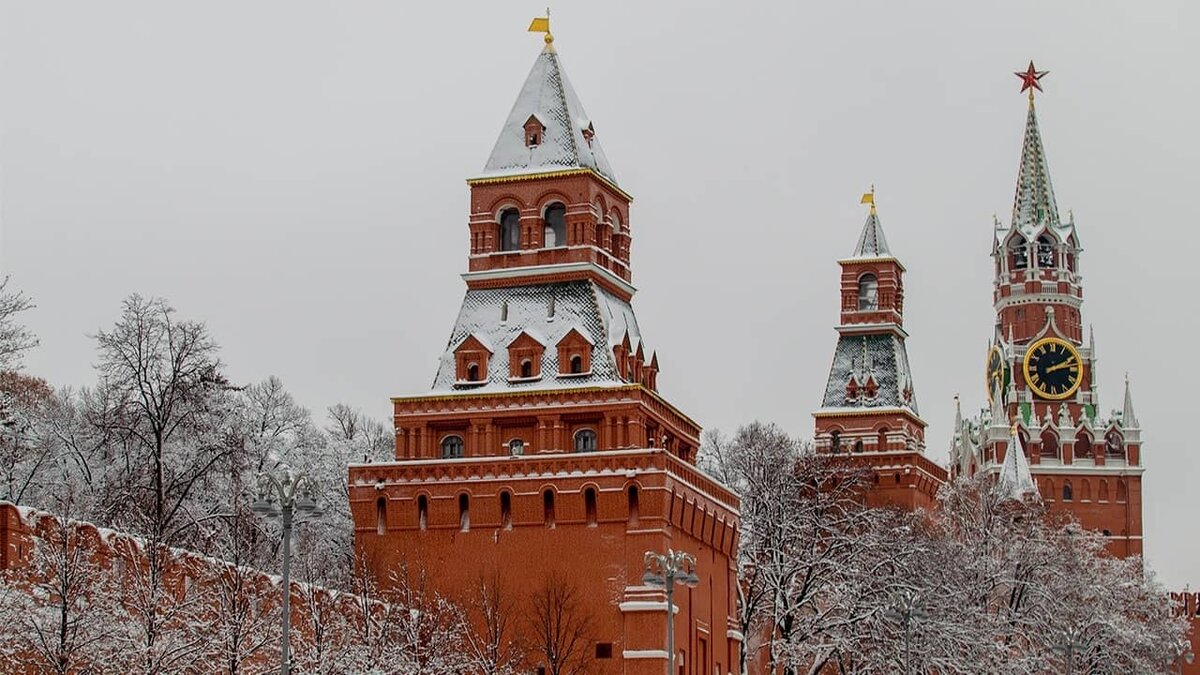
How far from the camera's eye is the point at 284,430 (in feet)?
289

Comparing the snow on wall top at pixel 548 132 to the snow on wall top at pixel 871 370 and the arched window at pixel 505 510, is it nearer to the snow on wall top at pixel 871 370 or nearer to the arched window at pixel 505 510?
the arched window at pixel 505 510

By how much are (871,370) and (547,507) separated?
135 ft

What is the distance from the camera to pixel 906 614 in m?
59.8

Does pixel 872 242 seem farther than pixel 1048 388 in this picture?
No

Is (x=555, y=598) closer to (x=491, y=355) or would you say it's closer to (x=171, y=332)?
(x=491, y=355)

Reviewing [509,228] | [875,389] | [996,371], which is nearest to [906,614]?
[509,228]

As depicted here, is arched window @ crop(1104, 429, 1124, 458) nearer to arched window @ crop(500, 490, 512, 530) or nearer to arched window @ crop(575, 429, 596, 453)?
arched window @ crop(575, 429, 596, 453)

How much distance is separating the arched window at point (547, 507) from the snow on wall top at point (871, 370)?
40.3 metres

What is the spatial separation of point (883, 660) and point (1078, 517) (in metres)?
78.1

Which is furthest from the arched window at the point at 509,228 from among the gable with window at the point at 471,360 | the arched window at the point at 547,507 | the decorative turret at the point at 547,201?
the arched window at the point at 547,507

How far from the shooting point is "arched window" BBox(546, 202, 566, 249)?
7106cm

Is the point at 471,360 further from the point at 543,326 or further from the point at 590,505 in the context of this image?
the point at 590,505

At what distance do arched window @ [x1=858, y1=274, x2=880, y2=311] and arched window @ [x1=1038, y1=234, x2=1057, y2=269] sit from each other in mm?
52438

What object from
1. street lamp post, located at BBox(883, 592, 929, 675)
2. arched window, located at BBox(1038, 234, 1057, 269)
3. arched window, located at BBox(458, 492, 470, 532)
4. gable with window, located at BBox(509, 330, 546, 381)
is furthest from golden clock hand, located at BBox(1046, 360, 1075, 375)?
arched window, located at BBox(458, 492, 470, 532)
